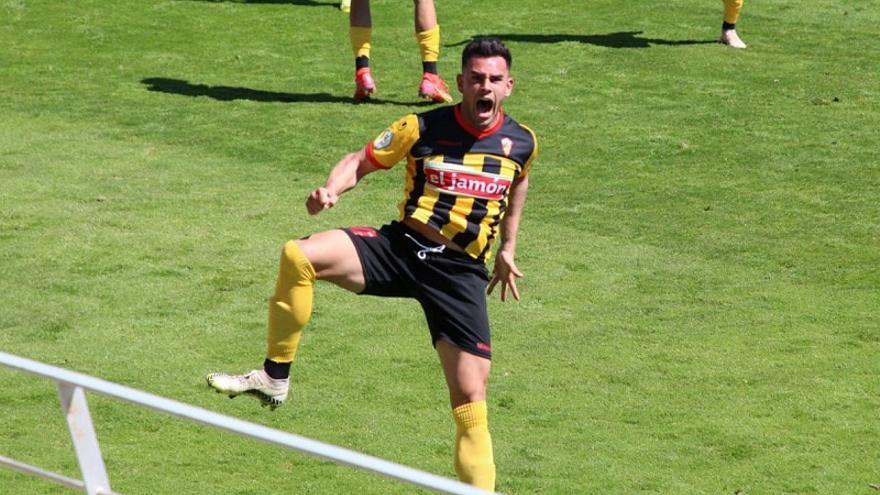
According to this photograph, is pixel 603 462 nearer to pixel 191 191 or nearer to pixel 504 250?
pixel 504 250

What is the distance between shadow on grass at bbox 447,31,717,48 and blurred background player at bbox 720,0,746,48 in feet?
0.67

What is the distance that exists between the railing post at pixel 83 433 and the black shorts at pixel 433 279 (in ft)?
7.33

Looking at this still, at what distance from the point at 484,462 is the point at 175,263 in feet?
14.5

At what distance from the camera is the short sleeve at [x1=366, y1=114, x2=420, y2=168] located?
23.6ft

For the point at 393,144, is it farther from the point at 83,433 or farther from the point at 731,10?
the point at 731,10


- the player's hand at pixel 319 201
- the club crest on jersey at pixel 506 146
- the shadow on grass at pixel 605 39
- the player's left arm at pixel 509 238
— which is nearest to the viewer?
the player's hand at pixel 319 201

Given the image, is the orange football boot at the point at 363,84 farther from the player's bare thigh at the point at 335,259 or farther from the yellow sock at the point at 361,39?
the player's bare thigh at the point at 335,259

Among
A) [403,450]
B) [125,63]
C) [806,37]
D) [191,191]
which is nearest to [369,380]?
[403,450]

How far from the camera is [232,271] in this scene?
10.7 m

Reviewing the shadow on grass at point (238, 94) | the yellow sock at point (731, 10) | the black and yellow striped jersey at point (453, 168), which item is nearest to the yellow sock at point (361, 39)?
the shadow on grass at point (238, 94)

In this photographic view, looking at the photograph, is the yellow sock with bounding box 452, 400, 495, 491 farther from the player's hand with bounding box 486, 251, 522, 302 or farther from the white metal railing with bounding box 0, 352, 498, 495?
the white metal railing with bounding box 0, 352, 498, 495

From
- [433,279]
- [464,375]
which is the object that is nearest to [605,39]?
[433,279]

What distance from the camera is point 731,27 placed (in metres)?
16.5

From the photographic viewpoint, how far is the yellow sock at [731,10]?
16.1 metres
